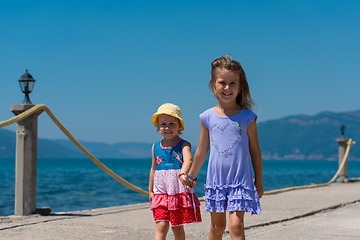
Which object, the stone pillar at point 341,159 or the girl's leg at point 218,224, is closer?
the girl's leg at point 218,224

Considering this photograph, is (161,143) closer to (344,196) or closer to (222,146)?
(222,146)

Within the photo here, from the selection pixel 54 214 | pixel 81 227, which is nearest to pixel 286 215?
pixel 81 227

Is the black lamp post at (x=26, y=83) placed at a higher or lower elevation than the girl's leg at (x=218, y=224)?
higher

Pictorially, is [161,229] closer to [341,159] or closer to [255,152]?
[255,152]

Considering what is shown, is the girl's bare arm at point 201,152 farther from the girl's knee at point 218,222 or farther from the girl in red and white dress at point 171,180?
the girl's knee at point 218,222

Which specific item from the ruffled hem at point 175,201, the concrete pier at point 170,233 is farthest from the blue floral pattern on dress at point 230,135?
the concrete pier at point 170,233

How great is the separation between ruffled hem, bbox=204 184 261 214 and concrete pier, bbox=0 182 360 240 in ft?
4.18

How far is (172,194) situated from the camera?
326 cm

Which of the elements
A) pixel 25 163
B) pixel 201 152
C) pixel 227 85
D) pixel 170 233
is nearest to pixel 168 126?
pixel 201 152

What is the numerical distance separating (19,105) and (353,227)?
13.8 ft

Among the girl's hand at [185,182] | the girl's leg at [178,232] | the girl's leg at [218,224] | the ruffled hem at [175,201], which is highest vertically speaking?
the girl's hand at [185,182]

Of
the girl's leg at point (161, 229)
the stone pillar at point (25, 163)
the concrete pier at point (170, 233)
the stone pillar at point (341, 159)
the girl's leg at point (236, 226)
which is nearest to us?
the girl's leg at point (236, 226)

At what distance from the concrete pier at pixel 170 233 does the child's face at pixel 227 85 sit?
1.71 metres

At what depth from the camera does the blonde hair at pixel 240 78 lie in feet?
9.96
